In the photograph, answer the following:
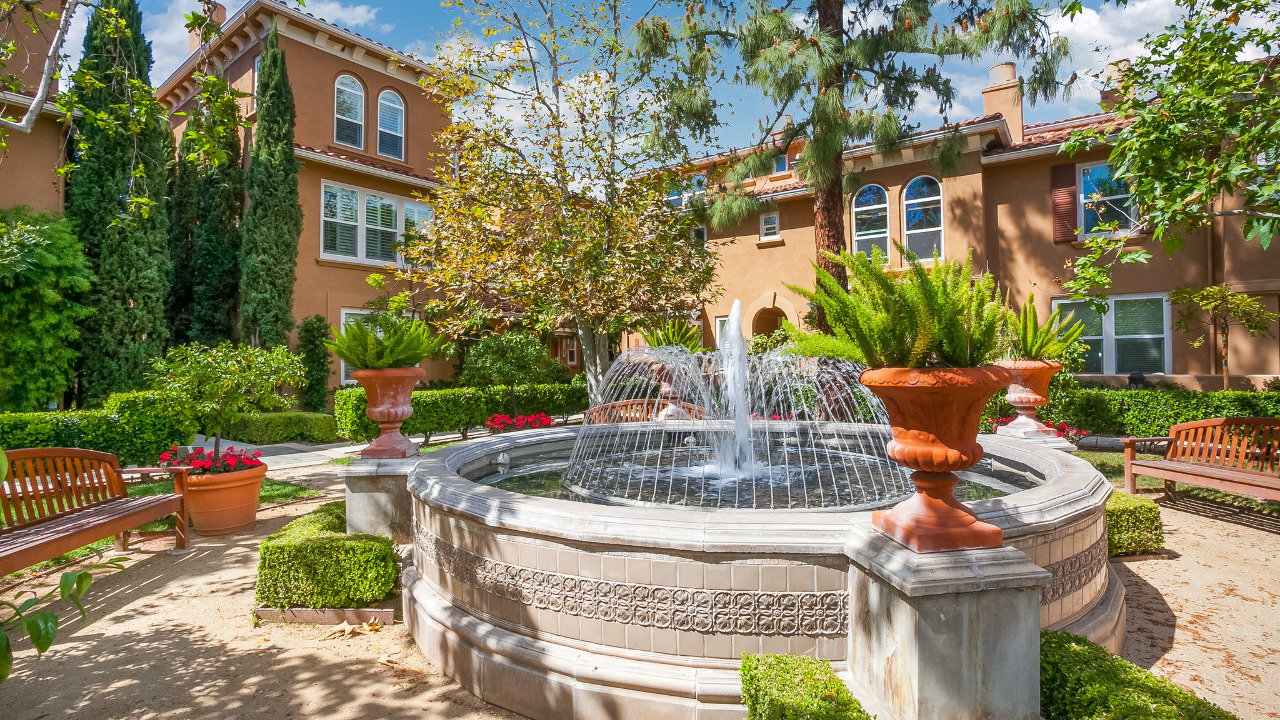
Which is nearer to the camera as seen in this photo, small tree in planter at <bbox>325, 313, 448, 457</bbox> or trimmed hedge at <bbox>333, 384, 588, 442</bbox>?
small tree in planter at <bbox>325, 313, 448, 457</bbox>

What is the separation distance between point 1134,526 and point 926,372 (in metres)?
4.81

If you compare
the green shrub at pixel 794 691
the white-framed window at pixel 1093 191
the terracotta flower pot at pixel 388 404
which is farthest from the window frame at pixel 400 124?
the green shrub at pixel 794 691

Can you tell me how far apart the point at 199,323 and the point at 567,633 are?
55.7 feet

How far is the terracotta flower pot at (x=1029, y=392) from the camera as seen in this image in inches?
257

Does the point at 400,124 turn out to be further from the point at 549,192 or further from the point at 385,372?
the point at 385,372

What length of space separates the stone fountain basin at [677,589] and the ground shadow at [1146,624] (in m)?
0.33

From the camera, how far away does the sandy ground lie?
3631 mm

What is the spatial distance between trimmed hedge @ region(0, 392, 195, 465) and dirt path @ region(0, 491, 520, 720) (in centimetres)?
495

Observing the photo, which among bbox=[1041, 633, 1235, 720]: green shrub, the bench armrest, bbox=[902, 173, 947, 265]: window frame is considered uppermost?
bbox=[902, 173, 947, 265]: window frame

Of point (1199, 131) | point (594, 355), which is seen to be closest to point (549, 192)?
point (594, 355)

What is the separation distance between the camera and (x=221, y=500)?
23.2 feet

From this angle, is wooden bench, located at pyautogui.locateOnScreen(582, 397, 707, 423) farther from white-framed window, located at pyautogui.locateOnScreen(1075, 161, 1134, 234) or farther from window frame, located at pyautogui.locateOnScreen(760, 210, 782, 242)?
white-framed window, located at pyautogui.locateOnScreen(1075, 161, 1134, 234)

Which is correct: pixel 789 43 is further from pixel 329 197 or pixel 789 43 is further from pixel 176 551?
pixel 329 197

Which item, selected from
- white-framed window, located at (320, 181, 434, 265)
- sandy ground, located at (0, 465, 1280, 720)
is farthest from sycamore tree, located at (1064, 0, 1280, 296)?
white-framed window, located at (320, 181, 434, 265)
